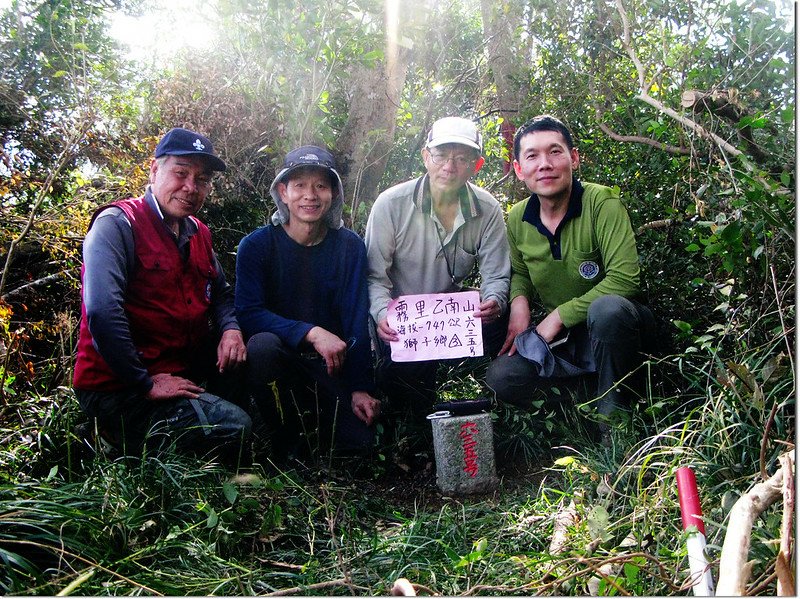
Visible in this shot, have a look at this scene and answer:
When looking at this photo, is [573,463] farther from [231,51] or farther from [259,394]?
[231,51]

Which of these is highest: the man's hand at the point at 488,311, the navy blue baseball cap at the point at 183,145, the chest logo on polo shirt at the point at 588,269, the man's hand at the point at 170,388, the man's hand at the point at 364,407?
the navy blue baseball cap at the point at 183,145

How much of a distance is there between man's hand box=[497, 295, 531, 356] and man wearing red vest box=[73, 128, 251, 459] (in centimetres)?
139

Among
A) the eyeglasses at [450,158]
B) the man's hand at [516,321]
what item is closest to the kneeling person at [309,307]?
the eyeglasses at [450,158]

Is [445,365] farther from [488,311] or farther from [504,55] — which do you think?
[504,55]

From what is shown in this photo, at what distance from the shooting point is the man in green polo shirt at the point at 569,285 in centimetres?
338

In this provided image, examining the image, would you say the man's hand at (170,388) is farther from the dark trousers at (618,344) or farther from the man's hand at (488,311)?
the dark trousers at (618,344)

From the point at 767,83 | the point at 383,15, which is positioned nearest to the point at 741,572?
the point at 767,83

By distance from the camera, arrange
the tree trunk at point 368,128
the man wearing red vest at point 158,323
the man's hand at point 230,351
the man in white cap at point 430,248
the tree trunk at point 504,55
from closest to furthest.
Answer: the man wearing red vest at point 158,323 < the man's hand at point 230,351 < the man in white cap at point 430,248 < the tree trunk at point 368,128 < the tree trunk at point 504,55

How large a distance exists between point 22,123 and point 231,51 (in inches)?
63.2

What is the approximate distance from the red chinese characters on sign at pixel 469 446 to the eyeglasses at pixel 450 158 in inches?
55.8

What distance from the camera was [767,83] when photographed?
3.52m

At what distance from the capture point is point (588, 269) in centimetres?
364

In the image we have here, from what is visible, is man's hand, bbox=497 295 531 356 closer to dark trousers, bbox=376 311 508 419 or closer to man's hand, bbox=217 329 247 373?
dark trousers, bbox=376 311 508 419

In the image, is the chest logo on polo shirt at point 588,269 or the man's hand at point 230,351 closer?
the man's hand at point 230,351
